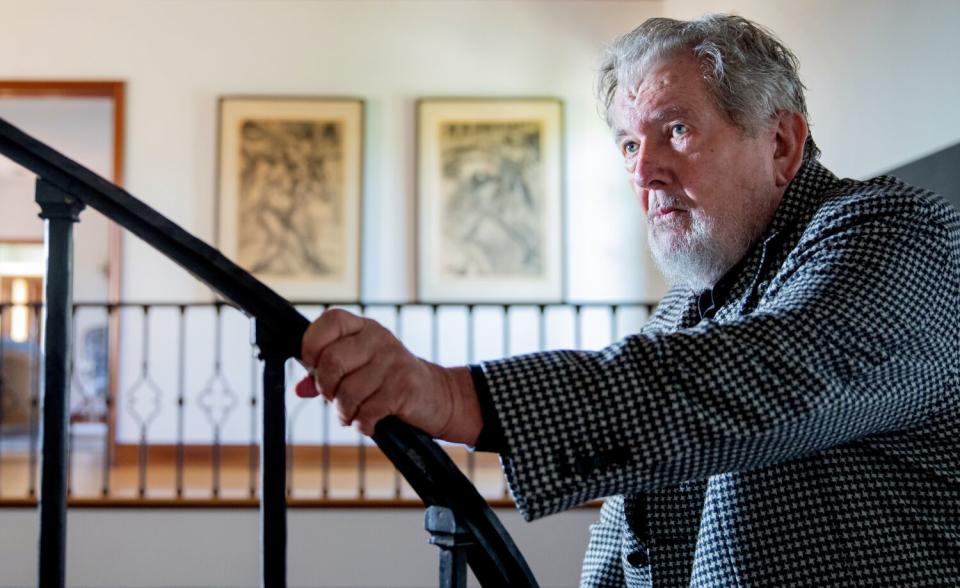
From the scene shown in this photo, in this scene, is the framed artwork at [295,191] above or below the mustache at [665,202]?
above

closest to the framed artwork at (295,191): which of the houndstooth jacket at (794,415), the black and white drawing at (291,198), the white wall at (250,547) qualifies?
the black and white drawing at (291,198)

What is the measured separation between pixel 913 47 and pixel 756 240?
7.28 feet

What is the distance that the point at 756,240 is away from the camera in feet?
3.84

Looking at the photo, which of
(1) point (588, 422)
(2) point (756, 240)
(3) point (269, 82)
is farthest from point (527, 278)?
(1) point (588, 422)

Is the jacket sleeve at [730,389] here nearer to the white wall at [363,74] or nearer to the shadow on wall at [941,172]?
the shadow on wall at [941,172]

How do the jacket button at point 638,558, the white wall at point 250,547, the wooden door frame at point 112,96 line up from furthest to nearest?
the wooden door frame at point 112,96 → the white wall at point 250,547 → the jacket button at point 638,558

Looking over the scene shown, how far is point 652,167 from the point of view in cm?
120

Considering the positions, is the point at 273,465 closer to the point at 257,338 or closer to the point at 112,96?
the point at 257,338

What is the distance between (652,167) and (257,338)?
671 mm

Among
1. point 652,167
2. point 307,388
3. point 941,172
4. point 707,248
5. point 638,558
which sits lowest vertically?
point 638,558

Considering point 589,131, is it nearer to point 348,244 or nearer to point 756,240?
point 348,244

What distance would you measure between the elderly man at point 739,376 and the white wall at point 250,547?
11.0 ft

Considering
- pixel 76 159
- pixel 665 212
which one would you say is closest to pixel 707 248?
pixel 665 212

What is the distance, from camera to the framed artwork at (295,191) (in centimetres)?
612
